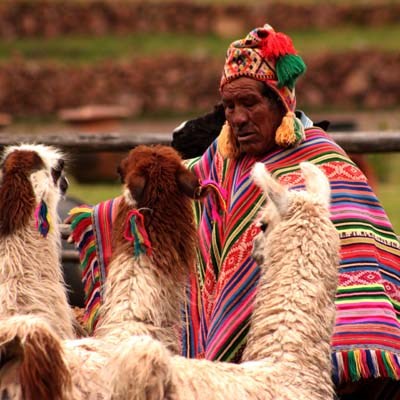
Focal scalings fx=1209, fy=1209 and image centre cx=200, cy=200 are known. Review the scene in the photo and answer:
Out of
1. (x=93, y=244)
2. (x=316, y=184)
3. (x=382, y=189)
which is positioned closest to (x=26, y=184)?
(x=93, y=244)

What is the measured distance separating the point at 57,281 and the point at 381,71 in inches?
850

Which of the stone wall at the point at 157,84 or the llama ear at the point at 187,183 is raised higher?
the stone wall at the point at 157,84

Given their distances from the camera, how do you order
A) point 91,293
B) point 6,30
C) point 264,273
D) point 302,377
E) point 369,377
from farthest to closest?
point 6,30 → point 91,293 → point 369,377 → point 264,273 → point 302,377

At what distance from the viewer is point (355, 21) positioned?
92.7 ft

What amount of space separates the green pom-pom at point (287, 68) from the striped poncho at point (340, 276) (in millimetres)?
272

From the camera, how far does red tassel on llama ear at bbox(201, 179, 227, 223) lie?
435 centimetres

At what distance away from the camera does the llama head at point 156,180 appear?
13.1 feet

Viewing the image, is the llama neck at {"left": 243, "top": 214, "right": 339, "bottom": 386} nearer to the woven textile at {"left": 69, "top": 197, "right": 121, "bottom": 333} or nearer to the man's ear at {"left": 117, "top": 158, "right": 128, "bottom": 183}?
the man's ear at {"left": 117, "top": 158, "right": 128, "bottom": 183}

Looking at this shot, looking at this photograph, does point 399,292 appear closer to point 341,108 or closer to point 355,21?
point 341,108

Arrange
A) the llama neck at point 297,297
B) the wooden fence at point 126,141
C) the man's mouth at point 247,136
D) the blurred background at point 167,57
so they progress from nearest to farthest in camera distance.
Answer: the llama neck at point 297,297 → the man's mouth at point 247,136 → the wooden fence at point 126,141 → the blurred background at point 167,57

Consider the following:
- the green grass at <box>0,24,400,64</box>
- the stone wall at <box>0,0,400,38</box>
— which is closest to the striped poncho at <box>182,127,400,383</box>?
the green grass at <box>0,24,400,64</box>

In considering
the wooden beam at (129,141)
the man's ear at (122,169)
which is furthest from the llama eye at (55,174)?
the wooden beam at (129,141)

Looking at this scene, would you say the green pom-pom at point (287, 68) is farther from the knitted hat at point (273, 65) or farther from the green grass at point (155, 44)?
the green grass at point (155, 44)

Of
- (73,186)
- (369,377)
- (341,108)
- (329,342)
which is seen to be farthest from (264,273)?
(341,108)
